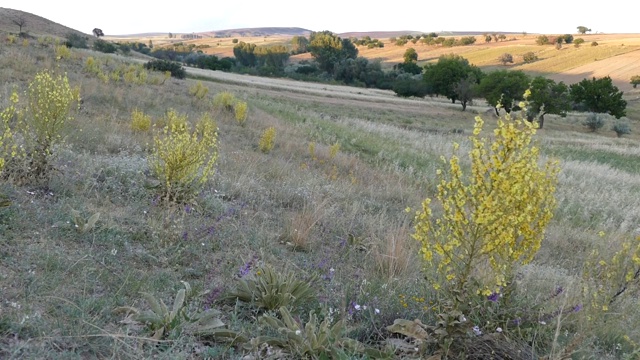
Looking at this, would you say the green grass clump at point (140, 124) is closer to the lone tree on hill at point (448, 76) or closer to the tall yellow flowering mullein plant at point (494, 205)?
the tall yellow flowering mullein plant at point (494, 205)

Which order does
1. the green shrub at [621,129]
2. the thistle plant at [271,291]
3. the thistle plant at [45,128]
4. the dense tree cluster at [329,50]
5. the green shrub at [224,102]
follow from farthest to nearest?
the dense tree cluster at [329,50], the green shrub at [621,129], the green shrub at [224,102], the thistle plant at [45,128], the thistle plant at [271,291]

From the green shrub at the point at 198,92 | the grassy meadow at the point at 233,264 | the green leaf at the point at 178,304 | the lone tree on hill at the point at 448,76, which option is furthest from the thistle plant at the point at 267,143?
the lone tree on hill at the point at 448,76

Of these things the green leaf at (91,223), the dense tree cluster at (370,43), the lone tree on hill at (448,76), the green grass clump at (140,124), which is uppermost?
the dense tree cluster at (370,43)

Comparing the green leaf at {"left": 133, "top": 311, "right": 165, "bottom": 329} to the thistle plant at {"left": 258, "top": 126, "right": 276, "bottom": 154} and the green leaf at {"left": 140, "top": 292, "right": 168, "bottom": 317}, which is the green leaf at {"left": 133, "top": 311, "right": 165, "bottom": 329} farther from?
the thistle plant at {"left": 258, "top": 126, "right": 276, "bottom": 154}

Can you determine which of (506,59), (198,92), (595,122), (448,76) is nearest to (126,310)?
(198,92)

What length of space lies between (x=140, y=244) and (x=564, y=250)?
4.85m

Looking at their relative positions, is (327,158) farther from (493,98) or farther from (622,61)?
(622,61)

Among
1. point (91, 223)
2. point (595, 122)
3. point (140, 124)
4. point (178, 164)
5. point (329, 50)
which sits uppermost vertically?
point (329, 50)

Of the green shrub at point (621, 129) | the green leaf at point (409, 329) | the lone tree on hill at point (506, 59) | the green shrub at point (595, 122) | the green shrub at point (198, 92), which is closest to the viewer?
the green leaf at point (409, 329)

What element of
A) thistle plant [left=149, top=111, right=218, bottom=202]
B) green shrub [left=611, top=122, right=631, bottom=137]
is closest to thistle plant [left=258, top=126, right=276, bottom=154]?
thistle plant [left=149, top=111, right=218, bottom=202]

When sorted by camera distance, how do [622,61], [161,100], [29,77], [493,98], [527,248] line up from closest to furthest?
[527,248], [29,77], [161,100], [493,98], [622,61]

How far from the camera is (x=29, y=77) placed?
1200 centimetres

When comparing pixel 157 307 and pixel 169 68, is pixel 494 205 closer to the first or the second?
pixel 157 307

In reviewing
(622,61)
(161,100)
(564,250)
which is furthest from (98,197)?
(622,61)
